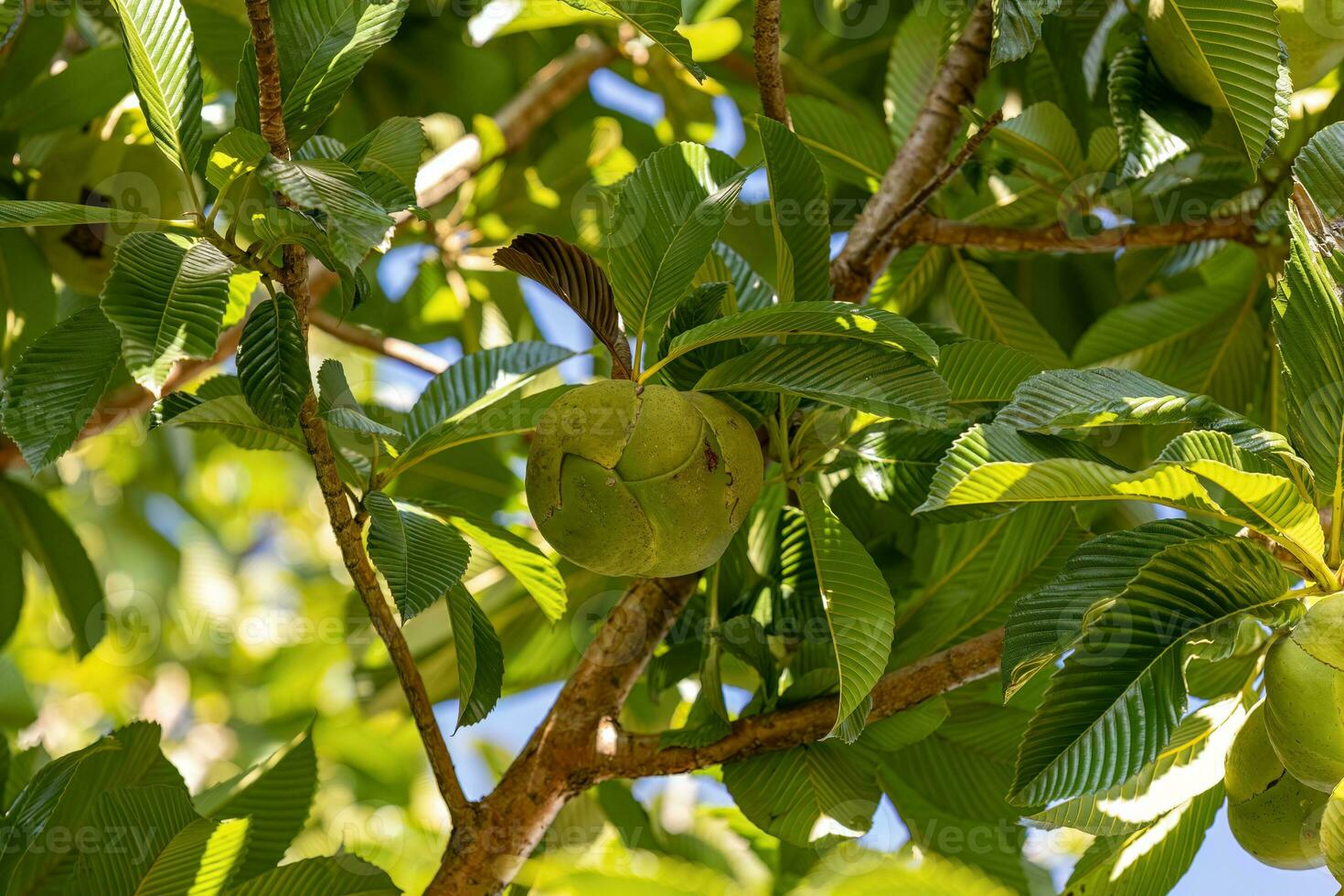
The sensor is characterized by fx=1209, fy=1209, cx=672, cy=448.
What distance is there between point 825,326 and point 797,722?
421 mm

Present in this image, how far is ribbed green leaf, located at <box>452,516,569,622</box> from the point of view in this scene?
45.9 inches

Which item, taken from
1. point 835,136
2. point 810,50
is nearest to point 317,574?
point 810,50

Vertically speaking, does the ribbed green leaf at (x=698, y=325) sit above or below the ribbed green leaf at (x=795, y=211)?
below

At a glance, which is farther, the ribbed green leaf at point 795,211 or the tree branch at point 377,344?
the tree branch at point 377,344

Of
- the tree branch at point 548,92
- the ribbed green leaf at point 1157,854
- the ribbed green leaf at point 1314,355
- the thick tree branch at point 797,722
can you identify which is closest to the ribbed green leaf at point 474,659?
the thick tree branch at point 797,722

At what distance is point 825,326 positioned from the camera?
901 mm

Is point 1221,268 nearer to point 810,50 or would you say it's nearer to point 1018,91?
point 1018,91

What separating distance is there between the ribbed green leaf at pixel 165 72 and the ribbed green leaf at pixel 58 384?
0.51 feet

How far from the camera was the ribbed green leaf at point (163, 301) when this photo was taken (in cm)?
82

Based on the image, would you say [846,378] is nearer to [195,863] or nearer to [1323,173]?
[1323,173]

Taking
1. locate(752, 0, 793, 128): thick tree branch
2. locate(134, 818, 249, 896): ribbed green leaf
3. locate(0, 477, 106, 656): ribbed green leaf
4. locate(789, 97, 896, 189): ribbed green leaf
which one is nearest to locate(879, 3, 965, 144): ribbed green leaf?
locate(789, 97, 896, 189): ribbed green leaf

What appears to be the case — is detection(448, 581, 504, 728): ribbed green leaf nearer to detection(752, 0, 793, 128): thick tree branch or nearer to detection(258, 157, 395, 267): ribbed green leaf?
detection(258, 157, 395, 267): ribbed green leaf

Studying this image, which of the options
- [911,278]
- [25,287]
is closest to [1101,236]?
[911,278]

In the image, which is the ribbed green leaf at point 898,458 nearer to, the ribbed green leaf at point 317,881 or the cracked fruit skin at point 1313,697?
the cracked fruit skin at point 1313,697
